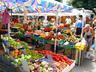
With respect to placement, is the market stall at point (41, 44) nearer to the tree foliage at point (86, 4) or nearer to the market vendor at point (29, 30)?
the market vendor at point (29, 30)

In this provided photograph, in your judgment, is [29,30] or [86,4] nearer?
[29,30]

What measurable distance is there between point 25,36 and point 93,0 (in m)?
19.6

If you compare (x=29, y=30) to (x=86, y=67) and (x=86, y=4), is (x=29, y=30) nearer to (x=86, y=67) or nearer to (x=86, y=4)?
(x=86, y=67)

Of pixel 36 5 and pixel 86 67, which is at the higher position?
pixel 36 5

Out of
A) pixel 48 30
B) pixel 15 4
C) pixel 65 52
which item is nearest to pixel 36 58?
pixel 15 4

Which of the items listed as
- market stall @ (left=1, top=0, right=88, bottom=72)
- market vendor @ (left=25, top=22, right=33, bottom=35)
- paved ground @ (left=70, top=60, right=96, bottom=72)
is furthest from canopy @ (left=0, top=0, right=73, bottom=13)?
market vendor @ (left=25, top=22, right=33, bottom=35)

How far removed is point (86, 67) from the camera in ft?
36.1

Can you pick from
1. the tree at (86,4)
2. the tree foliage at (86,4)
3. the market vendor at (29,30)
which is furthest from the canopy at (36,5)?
the tree foliage at (86,4)

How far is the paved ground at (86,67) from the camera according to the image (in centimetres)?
1057

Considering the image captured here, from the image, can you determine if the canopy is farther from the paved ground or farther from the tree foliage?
the tree foliage

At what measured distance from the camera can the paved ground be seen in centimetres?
1057

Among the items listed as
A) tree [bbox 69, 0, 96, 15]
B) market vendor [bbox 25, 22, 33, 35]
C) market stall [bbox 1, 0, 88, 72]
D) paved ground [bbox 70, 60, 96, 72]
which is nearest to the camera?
market stall [bbox 1, 0, 88, 72]

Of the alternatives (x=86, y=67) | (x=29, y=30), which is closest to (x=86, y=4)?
(x=29, y=30)

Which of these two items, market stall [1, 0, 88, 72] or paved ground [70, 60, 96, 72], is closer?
market stall [1, 0, 88, 72]
